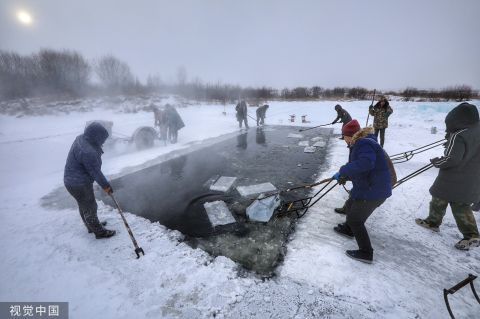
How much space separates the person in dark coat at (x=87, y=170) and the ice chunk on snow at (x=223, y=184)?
2.35 meters

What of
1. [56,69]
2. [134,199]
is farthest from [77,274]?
[56,69]

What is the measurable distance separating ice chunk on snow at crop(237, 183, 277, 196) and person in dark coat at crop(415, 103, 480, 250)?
9.31 ft

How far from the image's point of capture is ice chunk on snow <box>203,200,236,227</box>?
12.2 feet

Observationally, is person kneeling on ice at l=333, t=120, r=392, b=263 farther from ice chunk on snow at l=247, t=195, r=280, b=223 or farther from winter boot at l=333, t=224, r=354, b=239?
ice chunk on snow at l=247, t=195, r=280, b=223

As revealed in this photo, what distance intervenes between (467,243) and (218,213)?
11.7 ft

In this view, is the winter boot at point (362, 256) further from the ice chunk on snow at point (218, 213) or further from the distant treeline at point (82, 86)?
the distant treeline at point (82, 86)

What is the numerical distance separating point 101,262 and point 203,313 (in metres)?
1.64

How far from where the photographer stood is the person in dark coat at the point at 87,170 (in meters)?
2.99

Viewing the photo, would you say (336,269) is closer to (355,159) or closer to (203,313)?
(355,159)

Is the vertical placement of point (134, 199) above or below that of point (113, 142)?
below

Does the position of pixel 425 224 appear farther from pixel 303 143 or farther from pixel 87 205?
pixel 303 143

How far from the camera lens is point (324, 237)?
10.6 ft

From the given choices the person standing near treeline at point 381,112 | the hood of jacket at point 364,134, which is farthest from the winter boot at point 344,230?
the person standing near treeline at point 381,112

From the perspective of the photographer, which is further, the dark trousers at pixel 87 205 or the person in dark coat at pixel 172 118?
the person in dark coat at pixel 172 118
